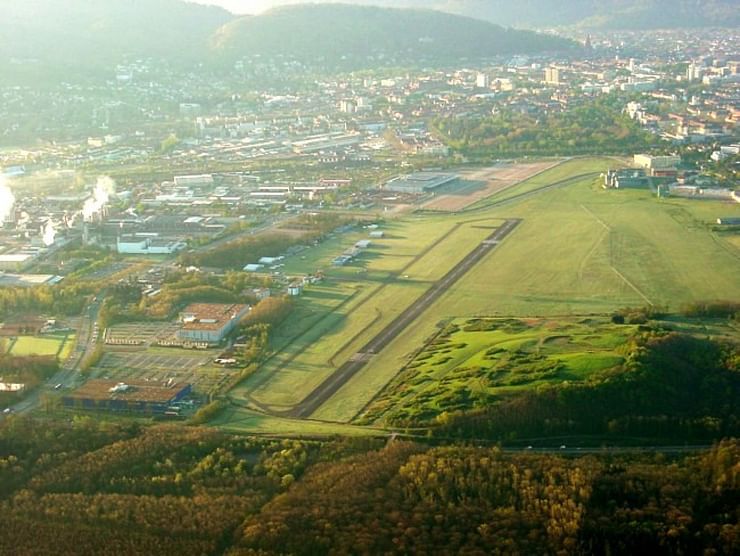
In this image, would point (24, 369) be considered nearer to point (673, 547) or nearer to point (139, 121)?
point (673, 547)

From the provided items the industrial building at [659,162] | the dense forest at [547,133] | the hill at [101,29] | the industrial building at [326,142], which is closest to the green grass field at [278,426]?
the industrial building at [659,162]

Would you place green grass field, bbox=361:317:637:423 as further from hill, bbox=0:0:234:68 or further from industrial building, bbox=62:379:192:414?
hill, bbox=0:0:234:68

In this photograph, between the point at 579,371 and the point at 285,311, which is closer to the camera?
the point at 579,371

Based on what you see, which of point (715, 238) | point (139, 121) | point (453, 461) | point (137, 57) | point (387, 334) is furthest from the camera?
point (137, 57)

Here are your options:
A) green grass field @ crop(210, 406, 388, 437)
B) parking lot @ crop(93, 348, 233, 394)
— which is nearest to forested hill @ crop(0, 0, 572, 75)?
parking lot @ crop(93, 348, 233, 394)

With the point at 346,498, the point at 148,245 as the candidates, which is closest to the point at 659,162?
the point at 148,245

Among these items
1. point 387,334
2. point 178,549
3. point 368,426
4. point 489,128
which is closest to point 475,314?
point 387,334

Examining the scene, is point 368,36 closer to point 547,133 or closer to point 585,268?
point 547,133
